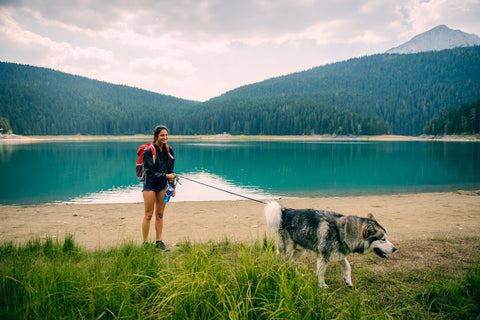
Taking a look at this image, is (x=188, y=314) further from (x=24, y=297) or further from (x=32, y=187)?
(x=32, y=187)

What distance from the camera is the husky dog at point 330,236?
3.23 metres

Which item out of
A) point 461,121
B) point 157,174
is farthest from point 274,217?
point 461,121

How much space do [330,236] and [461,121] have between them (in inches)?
3739

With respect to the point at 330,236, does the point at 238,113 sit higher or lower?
higher

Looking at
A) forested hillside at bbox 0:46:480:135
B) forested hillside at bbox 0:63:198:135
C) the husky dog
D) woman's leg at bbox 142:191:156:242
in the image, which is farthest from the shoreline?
woman's leg at bbox 142:191:156:242

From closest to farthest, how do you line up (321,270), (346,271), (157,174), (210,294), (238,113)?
1. (210,294)
2. (321,270)
3. (346,271)
4. (157,174)
5. (238,113)

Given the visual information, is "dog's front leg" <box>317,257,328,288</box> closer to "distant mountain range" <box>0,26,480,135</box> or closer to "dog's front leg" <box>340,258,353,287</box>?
"dog's front leg" <box>340,258,353,287</box>

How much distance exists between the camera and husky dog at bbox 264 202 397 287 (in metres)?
3.23

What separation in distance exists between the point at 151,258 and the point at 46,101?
644 feet

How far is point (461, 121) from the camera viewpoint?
244 feet

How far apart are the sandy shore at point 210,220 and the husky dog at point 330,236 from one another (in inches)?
71.4

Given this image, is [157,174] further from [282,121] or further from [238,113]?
[238,113]

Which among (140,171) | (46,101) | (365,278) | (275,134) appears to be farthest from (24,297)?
(46,101)

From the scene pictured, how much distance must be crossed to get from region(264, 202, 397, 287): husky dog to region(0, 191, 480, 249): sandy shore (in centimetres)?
181
